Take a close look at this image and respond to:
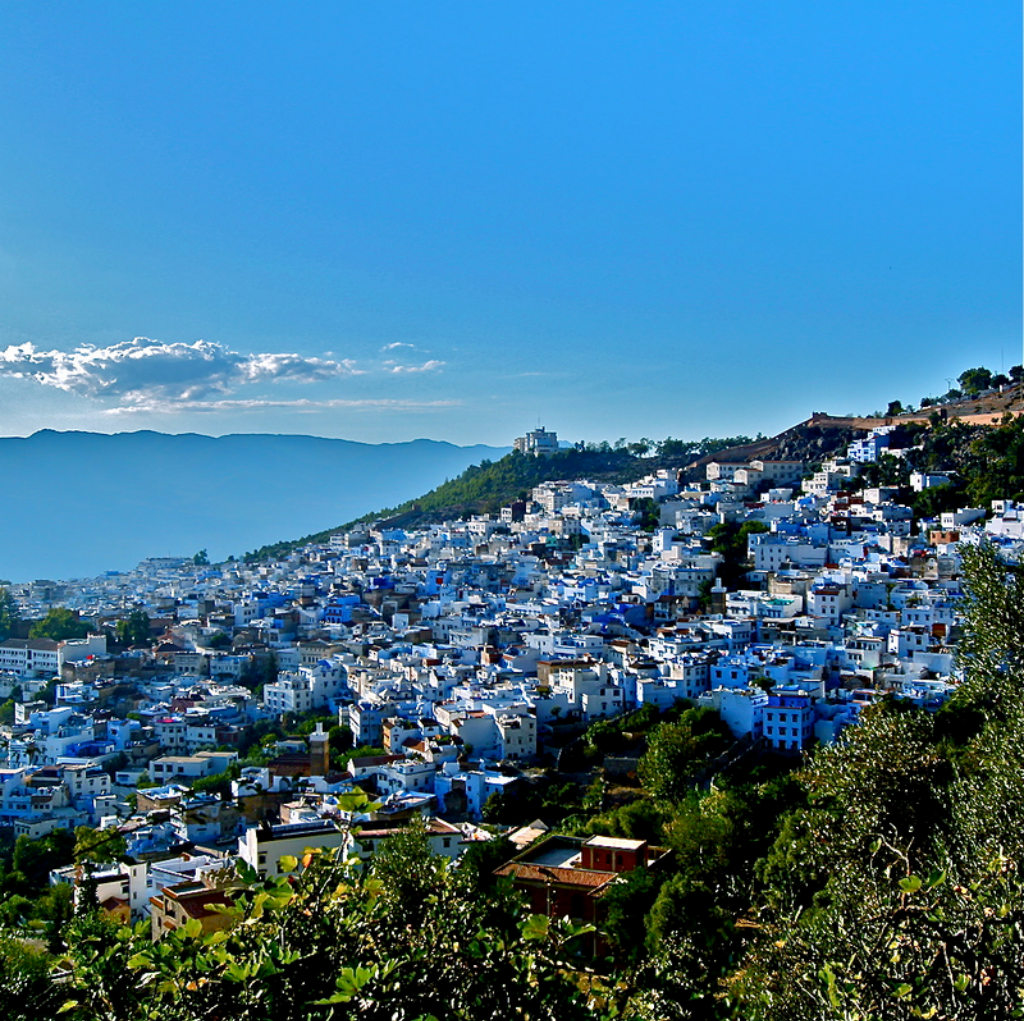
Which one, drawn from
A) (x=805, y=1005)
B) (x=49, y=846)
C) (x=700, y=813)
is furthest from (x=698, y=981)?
(x=49, y=846)

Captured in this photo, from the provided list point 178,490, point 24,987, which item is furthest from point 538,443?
point 178,490

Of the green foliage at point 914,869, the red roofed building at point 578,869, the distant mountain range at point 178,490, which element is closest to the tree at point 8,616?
the red roofed building at point 578,869

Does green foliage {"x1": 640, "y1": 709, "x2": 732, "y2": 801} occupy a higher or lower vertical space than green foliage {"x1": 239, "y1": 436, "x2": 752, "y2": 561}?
lower

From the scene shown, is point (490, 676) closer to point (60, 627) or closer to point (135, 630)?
point (135, 630)

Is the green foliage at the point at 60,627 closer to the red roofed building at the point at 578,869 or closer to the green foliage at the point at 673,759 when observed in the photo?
the green foliage at the point at 673,759

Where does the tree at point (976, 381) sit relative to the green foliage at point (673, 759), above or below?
above

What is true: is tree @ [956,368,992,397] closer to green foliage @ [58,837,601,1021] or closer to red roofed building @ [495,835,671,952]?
red roofed building @ [495,835,671,952]

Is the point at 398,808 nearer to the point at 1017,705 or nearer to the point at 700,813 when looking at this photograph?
the point at 700,813

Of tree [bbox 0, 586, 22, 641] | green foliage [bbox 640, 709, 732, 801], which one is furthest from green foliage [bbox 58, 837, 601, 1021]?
tree [bbox 0, 586, 22, 641]
